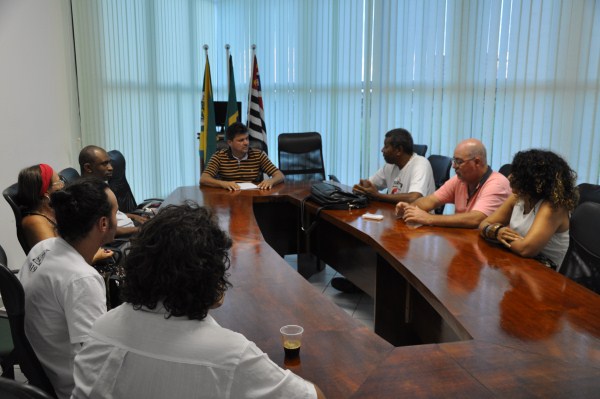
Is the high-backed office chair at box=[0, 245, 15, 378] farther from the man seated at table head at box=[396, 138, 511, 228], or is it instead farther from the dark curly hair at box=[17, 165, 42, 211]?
→ the man seated at table head at box=[396, 138, 511, 228]

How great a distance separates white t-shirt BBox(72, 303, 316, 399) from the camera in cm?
94

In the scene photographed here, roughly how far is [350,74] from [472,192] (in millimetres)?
2768

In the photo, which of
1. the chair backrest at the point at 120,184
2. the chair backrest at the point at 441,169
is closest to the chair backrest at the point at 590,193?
the chair backrest at the point at 441,169

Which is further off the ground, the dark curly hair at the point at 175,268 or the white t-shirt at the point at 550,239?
the dark curly hair at the point at 175,268

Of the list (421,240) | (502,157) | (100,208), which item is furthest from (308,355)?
(502,157)

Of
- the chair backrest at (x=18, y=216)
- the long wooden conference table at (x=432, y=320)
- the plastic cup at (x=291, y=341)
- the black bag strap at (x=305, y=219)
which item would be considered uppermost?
the chair backrest at (x=18, y=216)

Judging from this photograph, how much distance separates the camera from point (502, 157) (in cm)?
465

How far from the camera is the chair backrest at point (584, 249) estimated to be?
1.99m

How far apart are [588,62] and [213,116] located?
367 cm

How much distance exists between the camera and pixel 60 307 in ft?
4.70

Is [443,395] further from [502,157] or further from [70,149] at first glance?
[70,149]

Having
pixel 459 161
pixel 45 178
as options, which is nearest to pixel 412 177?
pixel 459 161

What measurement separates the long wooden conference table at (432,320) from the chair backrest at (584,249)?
0.14 metres

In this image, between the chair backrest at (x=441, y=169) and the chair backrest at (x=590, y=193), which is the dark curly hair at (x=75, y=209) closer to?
the chair backrest at (x=590, y=193)
